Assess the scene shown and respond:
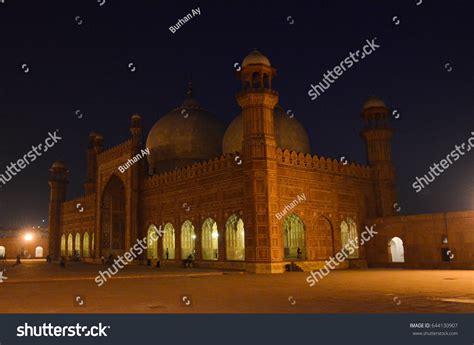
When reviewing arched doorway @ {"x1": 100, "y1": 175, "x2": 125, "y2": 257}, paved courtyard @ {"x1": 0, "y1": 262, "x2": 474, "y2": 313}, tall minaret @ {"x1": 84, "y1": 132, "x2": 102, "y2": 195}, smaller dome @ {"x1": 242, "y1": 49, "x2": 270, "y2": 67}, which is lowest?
paved courtyard @ {"x1": 0, "y1": 262, "x2": 474, "y2": 313}

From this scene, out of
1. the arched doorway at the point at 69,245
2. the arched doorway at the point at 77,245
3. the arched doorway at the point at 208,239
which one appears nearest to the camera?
the arched doorway at the point at 208,239

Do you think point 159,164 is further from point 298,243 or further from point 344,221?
point 344,221

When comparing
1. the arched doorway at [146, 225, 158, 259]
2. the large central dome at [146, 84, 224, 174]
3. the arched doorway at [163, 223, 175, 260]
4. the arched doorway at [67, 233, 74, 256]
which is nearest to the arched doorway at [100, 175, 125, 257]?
the large central dome at [146, 84, 224, 174]

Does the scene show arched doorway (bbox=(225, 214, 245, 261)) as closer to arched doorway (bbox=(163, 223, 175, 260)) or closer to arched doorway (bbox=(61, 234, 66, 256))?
arched doorway (bbox=(163, 223, 175, 260))

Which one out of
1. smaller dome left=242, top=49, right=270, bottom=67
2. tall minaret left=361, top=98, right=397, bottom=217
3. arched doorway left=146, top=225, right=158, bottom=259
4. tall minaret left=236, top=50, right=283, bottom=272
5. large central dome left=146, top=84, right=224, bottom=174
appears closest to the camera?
tall minaret left=236, top=50, right=283, bottom=272

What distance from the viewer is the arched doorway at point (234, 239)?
2175cm

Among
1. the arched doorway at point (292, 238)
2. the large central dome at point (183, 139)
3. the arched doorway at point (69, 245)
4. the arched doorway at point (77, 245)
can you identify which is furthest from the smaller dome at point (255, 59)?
the arched doorway at point (69, 245)

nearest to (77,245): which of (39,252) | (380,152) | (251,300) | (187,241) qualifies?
(187,241)

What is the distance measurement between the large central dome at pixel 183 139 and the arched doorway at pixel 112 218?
303 centimetres

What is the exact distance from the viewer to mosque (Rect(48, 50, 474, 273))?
19344 millimetres

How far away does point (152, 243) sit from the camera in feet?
89.1

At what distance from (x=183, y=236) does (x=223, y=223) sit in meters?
4.44

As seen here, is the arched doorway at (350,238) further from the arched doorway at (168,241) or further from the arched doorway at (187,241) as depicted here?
the arched doorway at (168,241)

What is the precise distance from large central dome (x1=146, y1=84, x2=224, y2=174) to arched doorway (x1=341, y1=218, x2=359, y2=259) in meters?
9.73
